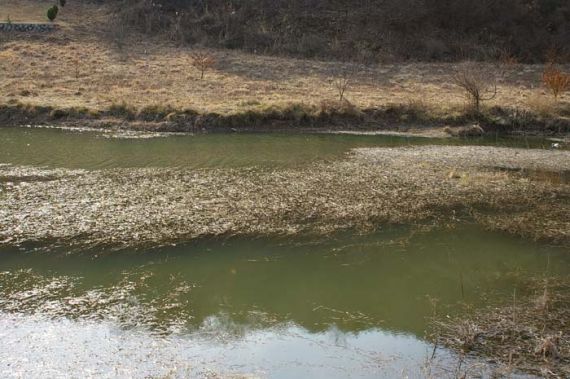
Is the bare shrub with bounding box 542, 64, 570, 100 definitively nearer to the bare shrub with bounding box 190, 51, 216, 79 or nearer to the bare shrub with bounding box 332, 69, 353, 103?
the bare shrub with bounding box 332, 69, 353, 103

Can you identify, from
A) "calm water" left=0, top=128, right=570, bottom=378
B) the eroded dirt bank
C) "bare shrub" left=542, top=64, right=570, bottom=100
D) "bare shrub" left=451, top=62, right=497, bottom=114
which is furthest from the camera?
"bare shrub" left=542, top=64, right=570, bottom=100

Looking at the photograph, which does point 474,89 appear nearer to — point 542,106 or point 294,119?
point 542,106

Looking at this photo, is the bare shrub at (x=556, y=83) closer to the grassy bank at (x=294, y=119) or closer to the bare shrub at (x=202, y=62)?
the grassy bank at (x=294, y=119)

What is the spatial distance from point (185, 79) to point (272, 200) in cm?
1777

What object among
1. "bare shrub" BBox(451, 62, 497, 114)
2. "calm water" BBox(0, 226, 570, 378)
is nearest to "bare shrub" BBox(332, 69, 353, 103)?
"bare shrub" BBox(451, 62, 497, 114)

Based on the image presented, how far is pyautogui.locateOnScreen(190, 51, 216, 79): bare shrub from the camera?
1264 inches

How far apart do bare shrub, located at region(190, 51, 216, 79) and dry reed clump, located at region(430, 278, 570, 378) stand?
24.4m

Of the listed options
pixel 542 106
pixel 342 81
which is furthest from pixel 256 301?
pixel 342 81

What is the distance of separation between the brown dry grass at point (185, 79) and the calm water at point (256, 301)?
14.6 meters

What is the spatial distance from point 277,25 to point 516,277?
33.8 metres

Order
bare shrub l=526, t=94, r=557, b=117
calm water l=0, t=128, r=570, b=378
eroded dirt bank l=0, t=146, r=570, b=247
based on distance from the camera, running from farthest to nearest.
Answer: bare shrub l=526, t=94, r=557, b=117 < eroded dirt bank l=0, t=146, r=570, b=247 < calm water l=0, t=128, r=570, b=378

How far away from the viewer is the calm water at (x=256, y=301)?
24.1 feet

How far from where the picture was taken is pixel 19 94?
26484 millimetres

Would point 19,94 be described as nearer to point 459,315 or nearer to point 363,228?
point 363,228
